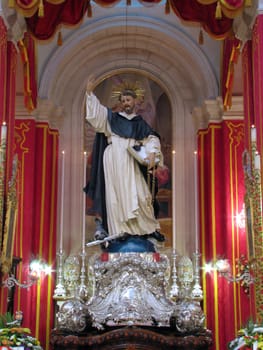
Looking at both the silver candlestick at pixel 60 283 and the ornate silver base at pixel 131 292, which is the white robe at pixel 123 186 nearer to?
the ornate silver base at pixel 131 292

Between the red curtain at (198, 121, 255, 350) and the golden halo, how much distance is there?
129 cm

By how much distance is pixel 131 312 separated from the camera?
386 inches

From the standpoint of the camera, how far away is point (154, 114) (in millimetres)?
12883

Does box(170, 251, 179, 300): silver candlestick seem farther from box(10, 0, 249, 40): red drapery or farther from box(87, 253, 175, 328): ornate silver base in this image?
box(10, 0, 249, 40): red drapery

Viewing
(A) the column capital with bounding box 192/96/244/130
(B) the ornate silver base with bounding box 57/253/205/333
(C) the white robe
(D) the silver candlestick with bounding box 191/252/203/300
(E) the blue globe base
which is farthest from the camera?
(A) the column capital with bounding box 192/96/244/130

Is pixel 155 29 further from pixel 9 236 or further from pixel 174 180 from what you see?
pixel 9 236

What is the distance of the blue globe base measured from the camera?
10766 millimetres

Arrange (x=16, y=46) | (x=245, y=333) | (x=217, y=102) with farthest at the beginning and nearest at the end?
(x=217, y=102) < (x=16, y=46) < (x=245, y=333)

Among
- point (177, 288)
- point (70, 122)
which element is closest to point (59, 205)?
point (70, 122)

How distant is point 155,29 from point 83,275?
450cm

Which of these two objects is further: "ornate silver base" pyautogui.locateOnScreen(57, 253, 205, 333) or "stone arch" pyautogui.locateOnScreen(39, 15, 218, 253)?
"stone arch" pyautogui.locateOnScreen(39, 15, 218, 253)

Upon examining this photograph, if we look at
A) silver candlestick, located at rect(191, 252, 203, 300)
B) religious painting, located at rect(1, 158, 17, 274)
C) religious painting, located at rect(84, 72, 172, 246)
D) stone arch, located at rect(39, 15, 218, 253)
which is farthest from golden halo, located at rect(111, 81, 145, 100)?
religious painting, located at rect(1, 158, 17, 274)

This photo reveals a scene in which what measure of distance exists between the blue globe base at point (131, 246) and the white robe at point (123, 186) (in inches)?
5.6

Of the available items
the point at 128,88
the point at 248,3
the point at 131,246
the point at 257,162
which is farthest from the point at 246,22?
the point at 131,246
